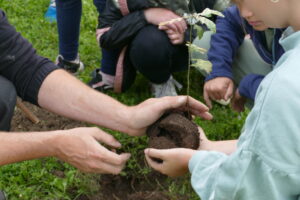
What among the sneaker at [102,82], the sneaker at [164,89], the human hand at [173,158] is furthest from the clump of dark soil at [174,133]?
the sneaker at [102,82]

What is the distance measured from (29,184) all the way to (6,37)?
35.2 inches

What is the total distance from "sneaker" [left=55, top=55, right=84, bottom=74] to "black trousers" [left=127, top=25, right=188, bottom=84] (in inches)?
26.0

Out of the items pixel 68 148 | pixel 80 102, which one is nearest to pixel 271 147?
pixel 68 148

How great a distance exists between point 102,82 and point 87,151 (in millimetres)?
1545

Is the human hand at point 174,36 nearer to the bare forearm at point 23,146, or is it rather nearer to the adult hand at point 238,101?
the adult hand at point 238,101

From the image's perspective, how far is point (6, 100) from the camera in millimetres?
2279

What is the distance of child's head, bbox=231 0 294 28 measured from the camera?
4.79 feet

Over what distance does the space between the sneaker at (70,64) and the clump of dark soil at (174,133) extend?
5.49 feet

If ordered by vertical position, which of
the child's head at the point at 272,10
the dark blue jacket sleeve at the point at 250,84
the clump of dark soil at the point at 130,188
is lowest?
the clump of dark soil at the point at 130,188

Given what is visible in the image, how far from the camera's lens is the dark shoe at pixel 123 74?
3.37 meters

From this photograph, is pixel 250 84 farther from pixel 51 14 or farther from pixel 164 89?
pixel 51 14

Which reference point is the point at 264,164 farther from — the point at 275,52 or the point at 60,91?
the point at 60,91

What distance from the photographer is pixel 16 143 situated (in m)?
2.06

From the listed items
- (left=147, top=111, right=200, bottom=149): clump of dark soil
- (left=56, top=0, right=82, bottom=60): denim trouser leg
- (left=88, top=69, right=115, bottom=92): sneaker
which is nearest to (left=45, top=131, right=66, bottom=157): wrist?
(left=147, top=111, right=200, bottom=149): clump of dark soil
